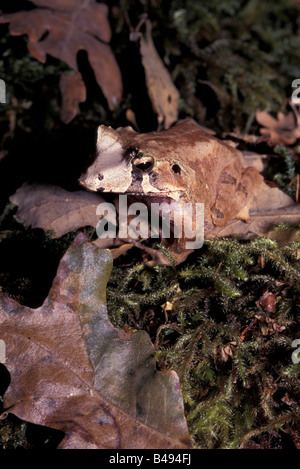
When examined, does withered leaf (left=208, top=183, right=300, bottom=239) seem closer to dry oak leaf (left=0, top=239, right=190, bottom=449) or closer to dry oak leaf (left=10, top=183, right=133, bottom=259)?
dry oak leaf (left=10, top=183, right=133, bottom=259)

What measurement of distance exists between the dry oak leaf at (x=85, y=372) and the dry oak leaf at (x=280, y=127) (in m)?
2.18

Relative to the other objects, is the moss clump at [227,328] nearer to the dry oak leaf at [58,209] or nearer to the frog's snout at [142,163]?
the dry oak leaf at [58,209]

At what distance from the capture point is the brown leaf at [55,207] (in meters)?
2.53

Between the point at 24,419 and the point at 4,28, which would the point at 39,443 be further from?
the point at 4,28

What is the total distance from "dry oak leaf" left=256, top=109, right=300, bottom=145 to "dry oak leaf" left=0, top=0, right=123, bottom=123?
1372 millimetres

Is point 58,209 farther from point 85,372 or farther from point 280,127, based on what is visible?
point 280,127

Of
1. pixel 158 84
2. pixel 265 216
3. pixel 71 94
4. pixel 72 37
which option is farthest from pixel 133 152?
pixel 72 37

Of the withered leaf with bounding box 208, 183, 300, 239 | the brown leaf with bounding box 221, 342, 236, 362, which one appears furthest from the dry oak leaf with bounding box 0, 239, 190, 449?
the withered leaf with bounding box 208, 183, 300, 239

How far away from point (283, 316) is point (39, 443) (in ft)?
4.66

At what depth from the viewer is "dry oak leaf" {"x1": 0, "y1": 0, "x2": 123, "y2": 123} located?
3150mm
